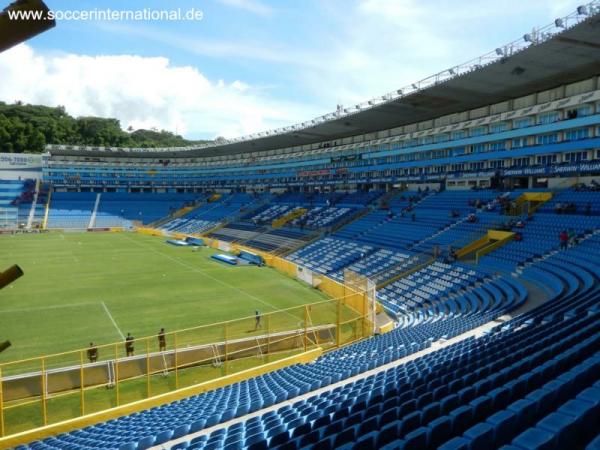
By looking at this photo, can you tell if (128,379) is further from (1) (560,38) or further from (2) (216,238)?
(2) (216,238)

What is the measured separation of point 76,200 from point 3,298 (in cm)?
5345

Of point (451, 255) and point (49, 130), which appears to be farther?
point (49, 130)

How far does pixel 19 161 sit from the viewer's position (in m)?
74.4

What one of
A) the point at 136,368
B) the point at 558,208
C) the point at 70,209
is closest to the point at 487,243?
the point at 558,208

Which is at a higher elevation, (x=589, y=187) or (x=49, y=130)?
(x=49, y=130)

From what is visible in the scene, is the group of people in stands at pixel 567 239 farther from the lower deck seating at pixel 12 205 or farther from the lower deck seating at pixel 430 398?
the lower deck seating at pixel 12 205

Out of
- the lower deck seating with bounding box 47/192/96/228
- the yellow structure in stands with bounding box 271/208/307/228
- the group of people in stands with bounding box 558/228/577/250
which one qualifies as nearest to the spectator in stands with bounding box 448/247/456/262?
the group of people in stands with bounding box 558/228/577/250

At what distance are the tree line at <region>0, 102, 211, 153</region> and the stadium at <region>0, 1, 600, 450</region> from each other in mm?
38620

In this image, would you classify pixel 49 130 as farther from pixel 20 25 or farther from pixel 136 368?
pixel 20 25

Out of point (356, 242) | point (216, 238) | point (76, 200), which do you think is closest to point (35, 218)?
point (76, 200)

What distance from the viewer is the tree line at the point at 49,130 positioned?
9725 cm

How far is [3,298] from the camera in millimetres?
24656

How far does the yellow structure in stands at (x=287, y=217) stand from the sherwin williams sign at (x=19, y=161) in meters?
49.4

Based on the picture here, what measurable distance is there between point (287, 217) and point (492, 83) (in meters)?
28.1
